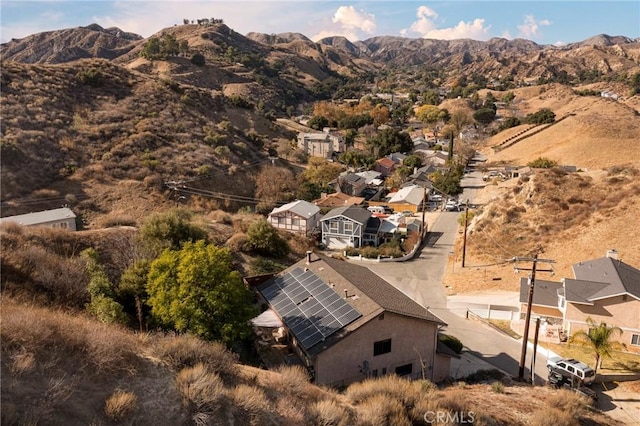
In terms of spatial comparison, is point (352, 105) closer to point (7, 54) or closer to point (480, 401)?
point (480, 401)

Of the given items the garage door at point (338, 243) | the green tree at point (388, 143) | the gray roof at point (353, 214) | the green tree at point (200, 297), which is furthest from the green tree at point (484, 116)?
the green tree at point (200, 297)

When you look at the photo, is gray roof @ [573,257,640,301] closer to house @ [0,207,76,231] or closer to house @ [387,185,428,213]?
house @ [387,185,428,213]

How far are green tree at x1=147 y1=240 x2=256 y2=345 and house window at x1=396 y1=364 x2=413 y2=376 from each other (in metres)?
7.76

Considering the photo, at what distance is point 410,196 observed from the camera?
57.9 m

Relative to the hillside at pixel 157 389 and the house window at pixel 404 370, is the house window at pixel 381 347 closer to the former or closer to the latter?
the house window at pixel 404 370

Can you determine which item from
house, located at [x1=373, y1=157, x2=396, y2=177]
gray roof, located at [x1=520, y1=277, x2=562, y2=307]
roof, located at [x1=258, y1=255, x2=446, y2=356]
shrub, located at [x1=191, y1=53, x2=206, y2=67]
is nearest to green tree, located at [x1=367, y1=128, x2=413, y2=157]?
house, located at [x1=373, y1=157, x2=396, y2=177]

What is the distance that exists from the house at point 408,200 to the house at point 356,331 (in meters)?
32.8

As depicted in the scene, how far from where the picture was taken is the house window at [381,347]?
1994 cm

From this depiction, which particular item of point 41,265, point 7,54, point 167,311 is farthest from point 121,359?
point 7,54

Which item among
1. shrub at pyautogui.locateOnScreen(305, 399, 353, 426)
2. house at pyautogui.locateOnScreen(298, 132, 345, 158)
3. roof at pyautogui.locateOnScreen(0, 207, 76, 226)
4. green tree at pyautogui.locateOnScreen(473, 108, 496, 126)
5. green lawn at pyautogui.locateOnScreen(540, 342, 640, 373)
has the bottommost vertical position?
green lawn at pyautogui.locateOnScreen(540, 342, 640, 373)

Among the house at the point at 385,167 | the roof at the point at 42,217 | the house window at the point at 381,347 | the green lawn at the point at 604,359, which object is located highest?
the house at the point at 385,167

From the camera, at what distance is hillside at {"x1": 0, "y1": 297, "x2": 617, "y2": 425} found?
9617 millimetres

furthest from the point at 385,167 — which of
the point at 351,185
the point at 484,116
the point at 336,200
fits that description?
the point at 484,116

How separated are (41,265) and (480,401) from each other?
2040cm
